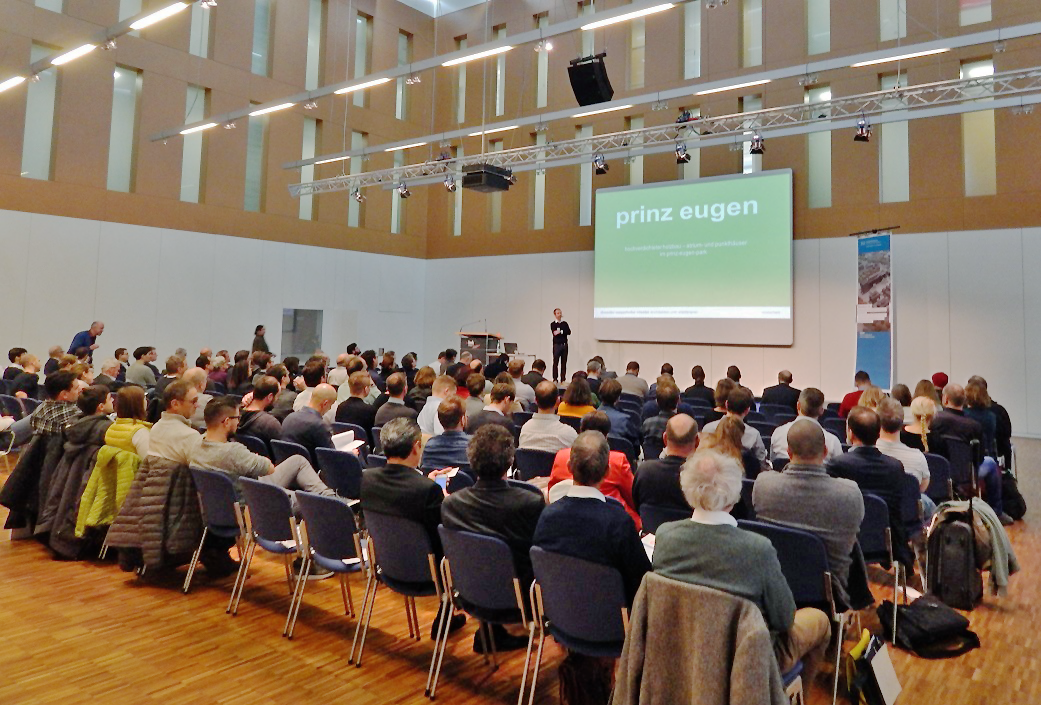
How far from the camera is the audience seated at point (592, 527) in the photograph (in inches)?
94.9

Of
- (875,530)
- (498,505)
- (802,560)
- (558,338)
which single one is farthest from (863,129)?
(498,505)

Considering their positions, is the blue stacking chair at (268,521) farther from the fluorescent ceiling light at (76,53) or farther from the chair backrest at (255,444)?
the fluorescent ceiling light at (76,53)

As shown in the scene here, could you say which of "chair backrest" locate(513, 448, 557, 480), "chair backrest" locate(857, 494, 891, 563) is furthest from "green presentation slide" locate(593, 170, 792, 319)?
"chair backrest" locate(857, 494, 891, 563)

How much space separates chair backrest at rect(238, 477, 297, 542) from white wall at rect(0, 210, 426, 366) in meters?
9.97

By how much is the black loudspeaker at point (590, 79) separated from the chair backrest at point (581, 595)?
8.55 metres

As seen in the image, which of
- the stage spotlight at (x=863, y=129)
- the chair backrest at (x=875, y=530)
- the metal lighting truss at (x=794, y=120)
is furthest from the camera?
the stage spotlight at (x=863, y=129)

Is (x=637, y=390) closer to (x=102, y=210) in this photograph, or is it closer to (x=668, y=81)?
(x=668, y=81)

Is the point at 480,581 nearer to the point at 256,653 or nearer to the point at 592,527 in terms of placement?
the point at 592,527

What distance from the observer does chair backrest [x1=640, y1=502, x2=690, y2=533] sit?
3.26m

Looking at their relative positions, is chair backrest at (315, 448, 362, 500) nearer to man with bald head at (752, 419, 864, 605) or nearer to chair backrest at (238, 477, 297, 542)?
chair backrest at (238, 477, 297, 542)

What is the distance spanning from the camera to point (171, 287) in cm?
1265

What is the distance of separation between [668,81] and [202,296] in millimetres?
10322

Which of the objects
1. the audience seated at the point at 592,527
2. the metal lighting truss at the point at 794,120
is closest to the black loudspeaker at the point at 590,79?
the metal lighting truss at the point at 794,120

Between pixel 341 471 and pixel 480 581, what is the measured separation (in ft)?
6.79
